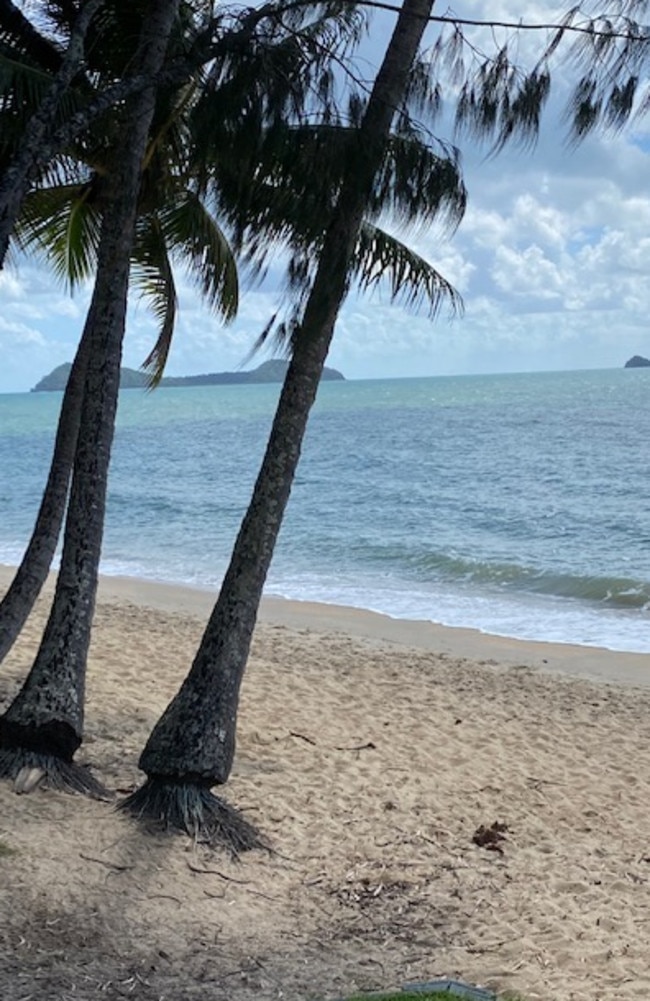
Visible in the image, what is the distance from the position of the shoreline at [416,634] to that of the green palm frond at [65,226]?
21.0 feet

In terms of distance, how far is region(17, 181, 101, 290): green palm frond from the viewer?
7828 millimetres

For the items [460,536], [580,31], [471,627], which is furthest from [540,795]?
[460,536]

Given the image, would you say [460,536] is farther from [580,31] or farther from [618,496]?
[580,31]

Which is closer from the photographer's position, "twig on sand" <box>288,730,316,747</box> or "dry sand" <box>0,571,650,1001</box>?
"dry sand" <box>0,571,650,1001</box>

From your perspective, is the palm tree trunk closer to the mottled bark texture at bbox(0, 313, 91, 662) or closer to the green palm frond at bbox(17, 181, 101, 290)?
the mottled bark texture at bbox(0, 313, 91, 662)

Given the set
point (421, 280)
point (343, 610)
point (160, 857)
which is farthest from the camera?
point (343, 610)

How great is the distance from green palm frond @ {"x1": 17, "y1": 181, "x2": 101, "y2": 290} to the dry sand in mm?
3380

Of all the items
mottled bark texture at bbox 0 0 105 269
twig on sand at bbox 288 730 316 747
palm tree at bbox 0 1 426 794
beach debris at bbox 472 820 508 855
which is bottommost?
twig on sand at bbox 288 730 316 747

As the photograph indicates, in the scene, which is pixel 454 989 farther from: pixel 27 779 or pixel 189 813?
pixel 27 779

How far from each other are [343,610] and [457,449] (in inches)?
1510

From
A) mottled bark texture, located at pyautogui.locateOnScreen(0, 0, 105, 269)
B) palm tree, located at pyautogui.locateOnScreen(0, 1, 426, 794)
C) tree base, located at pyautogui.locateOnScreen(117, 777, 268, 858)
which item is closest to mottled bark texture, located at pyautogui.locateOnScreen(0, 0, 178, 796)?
palm tree, located at pyautogui.locateOnScreen(0, 1, 426, 794)

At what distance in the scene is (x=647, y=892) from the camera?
6309 mm

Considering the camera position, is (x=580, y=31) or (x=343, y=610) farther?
(x=343, y=610)

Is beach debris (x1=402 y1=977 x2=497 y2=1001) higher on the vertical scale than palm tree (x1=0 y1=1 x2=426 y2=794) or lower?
lower
